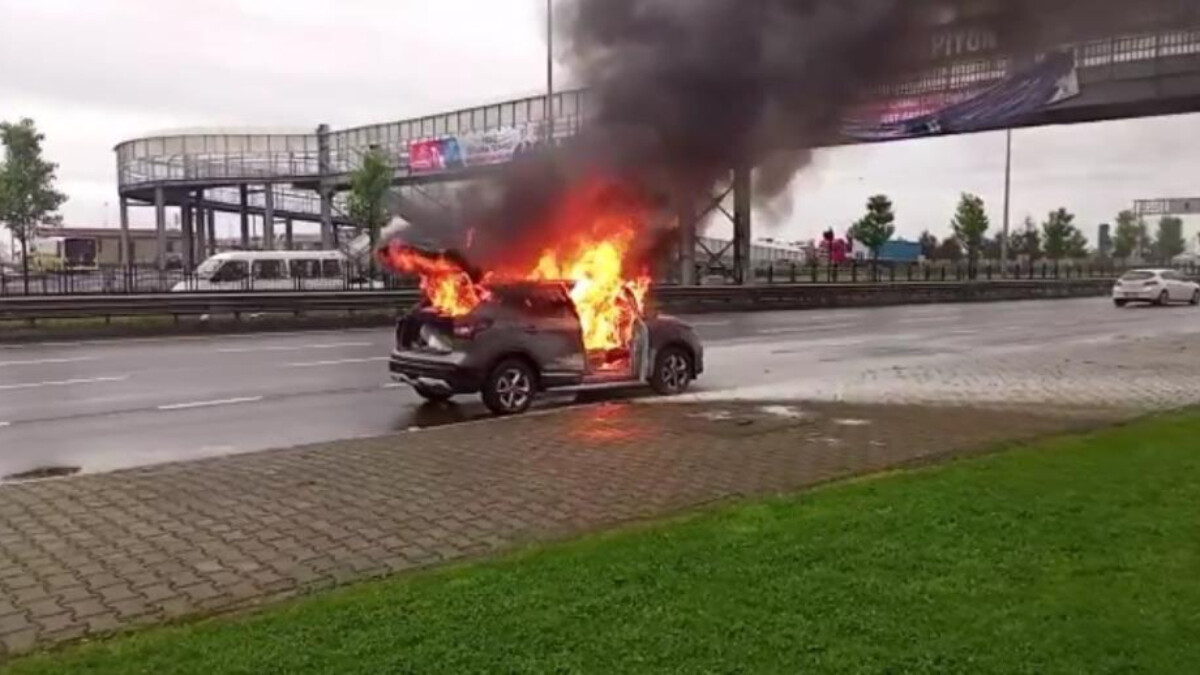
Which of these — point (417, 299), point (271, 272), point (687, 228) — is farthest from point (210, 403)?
point (271, 272)

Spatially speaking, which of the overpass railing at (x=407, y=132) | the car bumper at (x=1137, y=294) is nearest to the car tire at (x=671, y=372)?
the overpass railing at (x=407, y=132)

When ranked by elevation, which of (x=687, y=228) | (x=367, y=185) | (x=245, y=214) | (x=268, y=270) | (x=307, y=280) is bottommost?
(x=307, y=280)

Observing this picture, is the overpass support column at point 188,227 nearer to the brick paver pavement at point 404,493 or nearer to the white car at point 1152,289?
the white car at point 1152,289

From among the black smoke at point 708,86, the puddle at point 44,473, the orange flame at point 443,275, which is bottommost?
the puddle at point 44,473

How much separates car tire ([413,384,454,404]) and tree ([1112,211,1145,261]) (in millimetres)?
87772

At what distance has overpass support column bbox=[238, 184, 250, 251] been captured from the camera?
74.6 metres

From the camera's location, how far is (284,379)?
14.5 m

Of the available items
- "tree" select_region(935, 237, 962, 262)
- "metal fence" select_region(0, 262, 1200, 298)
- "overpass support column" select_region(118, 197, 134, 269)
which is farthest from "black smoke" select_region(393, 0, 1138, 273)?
"overpass support column" select_region(118, 197, 134, 269)

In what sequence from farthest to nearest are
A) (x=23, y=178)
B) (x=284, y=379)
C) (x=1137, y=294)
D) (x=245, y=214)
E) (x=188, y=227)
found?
1. (x=188, y=227)
2. (x=245, y=214)
3. (x=23, y=178)
4. (x=1137, y=294)
5. (x=284, y=379)

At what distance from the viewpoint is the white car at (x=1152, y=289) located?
1444 inches

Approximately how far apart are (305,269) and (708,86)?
2718 cm

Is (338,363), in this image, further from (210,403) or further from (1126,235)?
(1126,235)

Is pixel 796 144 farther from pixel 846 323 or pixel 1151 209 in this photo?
pixel 1151 209

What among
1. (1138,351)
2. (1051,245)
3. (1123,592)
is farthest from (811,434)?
(1051,245)
